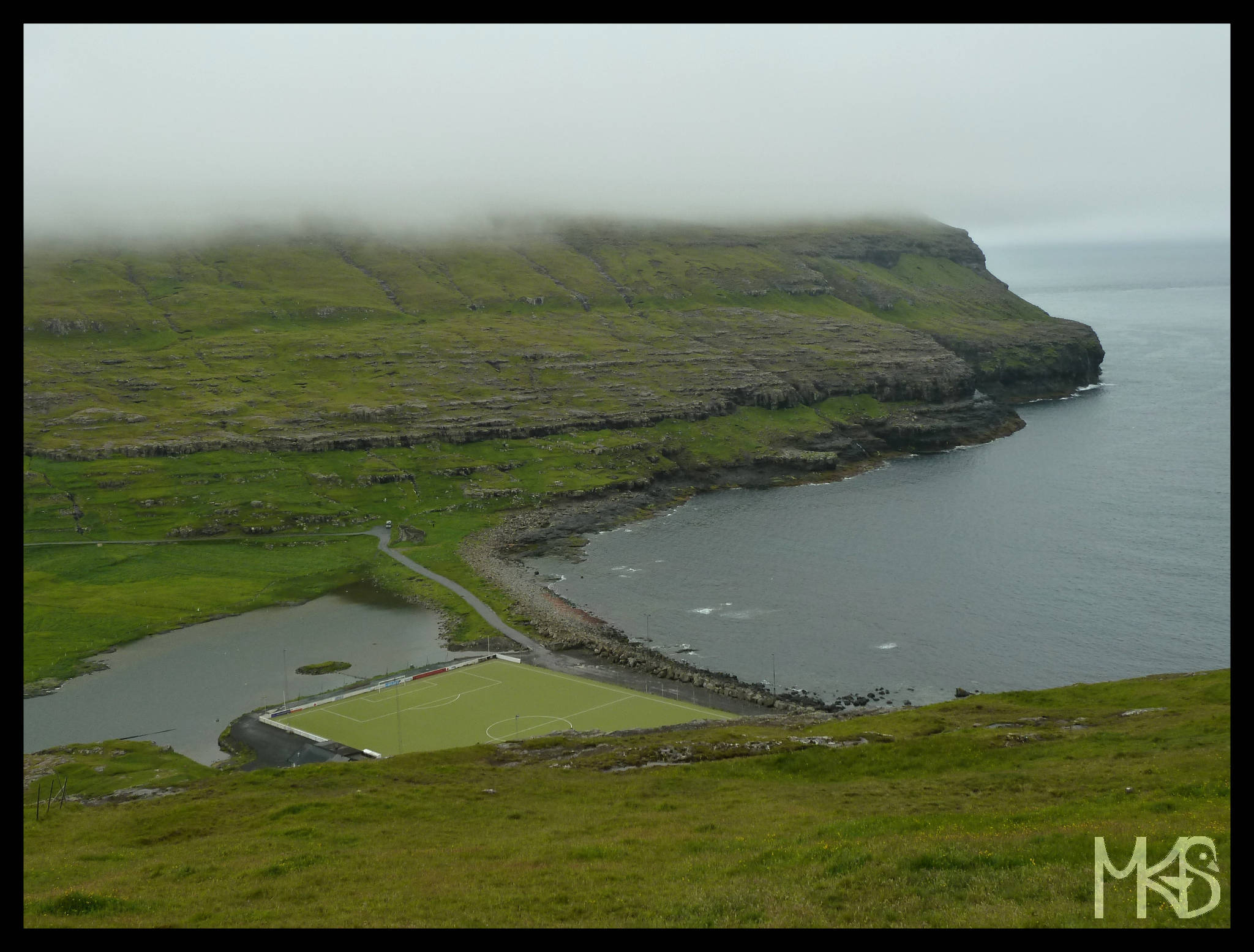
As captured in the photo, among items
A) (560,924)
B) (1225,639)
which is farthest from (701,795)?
(1225,639)

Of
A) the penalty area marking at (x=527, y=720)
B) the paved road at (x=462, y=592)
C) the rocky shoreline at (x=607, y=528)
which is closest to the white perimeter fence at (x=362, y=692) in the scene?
the paved road at (x=462, y=592)

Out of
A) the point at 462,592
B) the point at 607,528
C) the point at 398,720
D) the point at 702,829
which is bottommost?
the point at 398,720

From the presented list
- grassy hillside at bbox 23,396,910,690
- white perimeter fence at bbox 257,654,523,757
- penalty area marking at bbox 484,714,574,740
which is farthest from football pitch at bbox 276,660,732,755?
grassy hillside at bbox 23,396,910,690

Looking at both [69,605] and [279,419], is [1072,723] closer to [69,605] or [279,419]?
[69,605]

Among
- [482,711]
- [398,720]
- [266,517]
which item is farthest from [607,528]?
[398,720]

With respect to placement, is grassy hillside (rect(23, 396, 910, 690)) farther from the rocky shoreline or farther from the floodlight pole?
the floodlight pole

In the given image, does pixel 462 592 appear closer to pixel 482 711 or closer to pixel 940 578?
pixel 482 711

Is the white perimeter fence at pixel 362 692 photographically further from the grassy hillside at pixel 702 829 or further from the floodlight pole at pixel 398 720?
the grassy hillside at pixel 702 829
